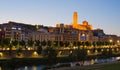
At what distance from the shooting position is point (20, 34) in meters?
195

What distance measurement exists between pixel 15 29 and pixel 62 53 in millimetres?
62346

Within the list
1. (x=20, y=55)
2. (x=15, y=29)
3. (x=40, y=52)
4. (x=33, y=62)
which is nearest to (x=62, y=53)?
(x=40, y=52)

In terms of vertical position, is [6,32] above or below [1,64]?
above

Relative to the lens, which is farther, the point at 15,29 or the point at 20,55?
the point at 15,29

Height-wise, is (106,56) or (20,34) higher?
(20,34)

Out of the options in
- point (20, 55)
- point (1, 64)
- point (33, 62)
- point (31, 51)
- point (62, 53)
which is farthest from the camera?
point (62, 53)

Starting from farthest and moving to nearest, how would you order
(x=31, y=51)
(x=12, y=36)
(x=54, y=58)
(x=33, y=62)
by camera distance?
(x=12, y=36), (x=31, y=51), (x=54, y=58), (x=33, y=62)

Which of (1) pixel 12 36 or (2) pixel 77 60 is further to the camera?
(1) pixel 12 36

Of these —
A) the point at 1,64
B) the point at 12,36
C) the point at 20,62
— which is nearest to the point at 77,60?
the point at 20,62

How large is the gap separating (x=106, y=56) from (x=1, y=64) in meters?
70.0

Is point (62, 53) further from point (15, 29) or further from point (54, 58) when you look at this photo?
point (15, 29)

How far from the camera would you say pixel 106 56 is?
137875 millimetres

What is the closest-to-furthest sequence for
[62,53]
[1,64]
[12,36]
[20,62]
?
[1,64], [20,62], [62,53], [12,36]

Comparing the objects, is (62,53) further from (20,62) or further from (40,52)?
(20,62)
